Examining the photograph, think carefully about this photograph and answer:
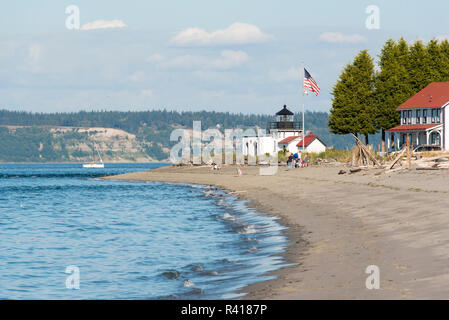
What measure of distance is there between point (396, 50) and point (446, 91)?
379 inches

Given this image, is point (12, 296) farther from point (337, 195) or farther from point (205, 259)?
point (337, 195)

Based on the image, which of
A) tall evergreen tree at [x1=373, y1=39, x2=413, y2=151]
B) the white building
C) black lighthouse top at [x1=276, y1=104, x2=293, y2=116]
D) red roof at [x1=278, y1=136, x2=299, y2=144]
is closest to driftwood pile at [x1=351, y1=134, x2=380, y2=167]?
tall evergreen tree at [x1=373, y1=39, x2=413, y2=151]

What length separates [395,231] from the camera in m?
18.5

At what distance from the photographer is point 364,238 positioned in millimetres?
18172

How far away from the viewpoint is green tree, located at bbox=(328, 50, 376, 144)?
8006cm

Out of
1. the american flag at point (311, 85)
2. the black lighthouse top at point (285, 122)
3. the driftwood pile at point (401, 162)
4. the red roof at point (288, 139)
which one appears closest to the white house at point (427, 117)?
the american flag at point (311, 85)

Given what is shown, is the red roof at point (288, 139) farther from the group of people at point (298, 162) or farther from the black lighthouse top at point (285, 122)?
the group of people at point (298, 162)

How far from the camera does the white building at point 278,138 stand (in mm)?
101438

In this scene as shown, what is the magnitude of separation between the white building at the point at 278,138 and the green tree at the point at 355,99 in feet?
61.2

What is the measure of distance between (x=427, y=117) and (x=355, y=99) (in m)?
9.86

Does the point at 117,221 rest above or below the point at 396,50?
below

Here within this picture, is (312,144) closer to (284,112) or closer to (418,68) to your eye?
(284,112)

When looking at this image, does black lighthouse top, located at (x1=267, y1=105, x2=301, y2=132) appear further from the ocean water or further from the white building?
the ocean water
